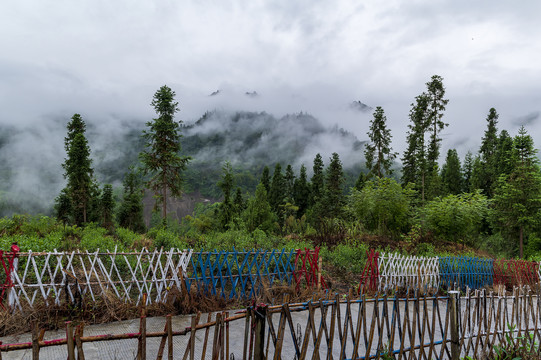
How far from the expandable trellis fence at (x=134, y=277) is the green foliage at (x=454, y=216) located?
34.2 feet

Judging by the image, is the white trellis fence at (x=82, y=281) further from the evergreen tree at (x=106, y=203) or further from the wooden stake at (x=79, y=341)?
the evergreen tree at (x=106, y=203)

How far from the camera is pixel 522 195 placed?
18.7 meters

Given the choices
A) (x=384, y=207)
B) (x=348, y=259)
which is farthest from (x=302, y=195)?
(x=348, y=259)

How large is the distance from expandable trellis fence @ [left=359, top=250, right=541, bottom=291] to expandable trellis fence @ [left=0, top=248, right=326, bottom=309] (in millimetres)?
1622

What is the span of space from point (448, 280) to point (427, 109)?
2450 centimetres

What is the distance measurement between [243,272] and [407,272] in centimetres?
504

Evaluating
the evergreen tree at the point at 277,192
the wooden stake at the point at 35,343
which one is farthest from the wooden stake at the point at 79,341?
the evergreen tree at the point at 277,192

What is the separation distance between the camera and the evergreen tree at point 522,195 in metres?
18.4

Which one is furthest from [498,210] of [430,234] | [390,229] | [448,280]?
[448,280]

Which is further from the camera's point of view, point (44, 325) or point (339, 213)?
point (339, 213)

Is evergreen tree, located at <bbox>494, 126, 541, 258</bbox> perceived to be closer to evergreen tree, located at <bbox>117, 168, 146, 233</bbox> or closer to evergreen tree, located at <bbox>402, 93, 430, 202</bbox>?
evergreen tree, located at <bbox>402, 93, 430, 202</bbox>

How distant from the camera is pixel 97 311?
235 inches

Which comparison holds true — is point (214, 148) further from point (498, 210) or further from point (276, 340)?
point (276, 340)

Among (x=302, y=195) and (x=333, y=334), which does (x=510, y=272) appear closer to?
(x=333, y=334)
